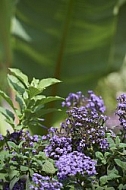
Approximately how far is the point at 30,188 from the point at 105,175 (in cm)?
13

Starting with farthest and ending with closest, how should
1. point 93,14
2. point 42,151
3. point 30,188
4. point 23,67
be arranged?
point 23,67
point 93,14
point 42,151
point 30,188

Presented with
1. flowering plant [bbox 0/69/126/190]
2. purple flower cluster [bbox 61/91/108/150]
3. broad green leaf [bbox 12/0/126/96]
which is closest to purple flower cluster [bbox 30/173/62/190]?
flowering plant [bbox 0/69/126/190]

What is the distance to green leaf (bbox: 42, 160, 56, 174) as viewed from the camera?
824mm

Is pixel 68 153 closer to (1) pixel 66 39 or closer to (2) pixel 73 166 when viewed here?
(2) pixel 73 166

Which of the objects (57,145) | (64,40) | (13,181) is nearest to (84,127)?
(57,145)

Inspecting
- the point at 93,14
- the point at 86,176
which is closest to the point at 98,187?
the point at 86,176

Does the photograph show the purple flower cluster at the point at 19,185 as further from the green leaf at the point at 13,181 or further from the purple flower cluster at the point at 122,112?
the purple flower cluster at the point at 122,112

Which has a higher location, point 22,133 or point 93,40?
point 93,40

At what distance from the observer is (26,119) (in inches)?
38.4

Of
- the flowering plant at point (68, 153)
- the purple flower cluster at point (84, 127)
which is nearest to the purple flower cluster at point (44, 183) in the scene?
the flowering plant at point (68, 153)

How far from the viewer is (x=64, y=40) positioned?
7.36 feet

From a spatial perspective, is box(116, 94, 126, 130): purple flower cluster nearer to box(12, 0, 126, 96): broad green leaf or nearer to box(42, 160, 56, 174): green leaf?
box(42, 160, 56, 174): green leaf

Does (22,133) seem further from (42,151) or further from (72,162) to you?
(72,162)

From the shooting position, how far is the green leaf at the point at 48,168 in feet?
2.70
